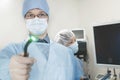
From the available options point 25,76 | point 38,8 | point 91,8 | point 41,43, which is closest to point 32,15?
point 38,8

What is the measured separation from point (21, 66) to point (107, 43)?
974mm

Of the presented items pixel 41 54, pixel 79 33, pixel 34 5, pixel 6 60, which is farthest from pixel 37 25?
pixel 79 33

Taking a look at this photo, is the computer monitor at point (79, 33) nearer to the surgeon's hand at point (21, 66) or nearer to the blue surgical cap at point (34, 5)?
the blue surgical cap at point (34, 5)

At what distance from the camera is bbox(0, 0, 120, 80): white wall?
104 inches

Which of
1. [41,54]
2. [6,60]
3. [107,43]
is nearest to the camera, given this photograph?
[6,60]

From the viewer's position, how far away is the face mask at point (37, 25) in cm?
142

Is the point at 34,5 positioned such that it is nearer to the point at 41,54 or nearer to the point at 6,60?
the point at 41,54

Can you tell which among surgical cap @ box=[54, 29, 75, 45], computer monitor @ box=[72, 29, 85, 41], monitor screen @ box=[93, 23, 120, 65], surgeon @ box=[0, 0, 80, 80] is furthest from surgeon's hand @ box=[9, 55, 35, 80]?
computer monitor @ box=[72, 29, 85, 41]

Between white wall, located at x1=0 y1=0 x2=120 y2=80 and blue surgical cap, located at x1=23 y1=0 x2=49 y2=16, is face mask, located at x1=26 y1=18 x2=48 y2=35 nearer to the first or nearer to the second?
blue surgical cap, located at x1=23 y1=0 x2=49 y2=16

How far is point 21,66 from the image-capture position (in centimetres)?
85

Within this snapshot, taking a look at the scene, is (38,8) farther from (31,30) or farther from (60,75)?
(60,75)

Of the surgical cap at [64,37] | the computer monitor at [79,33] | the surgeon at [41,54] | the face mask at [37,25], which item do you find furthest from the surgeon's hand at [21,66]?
the computer monitor at [79,33]

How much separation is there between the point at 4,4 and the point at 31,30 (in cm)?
151

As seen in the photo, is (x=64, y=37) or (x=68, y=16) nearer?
(x=64, y=37)
